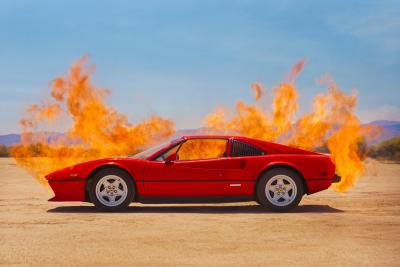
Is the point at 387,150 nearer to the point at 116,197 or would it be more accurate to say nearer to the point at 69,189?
the point at 116,197

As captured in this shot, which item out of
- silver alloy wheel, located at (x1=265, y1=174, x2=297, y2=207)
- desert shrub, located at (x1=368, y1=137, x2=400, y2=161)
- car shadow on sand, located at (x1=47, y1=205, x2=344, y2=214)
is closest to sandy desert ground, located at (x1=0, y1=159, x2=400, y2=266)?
car shadow on sand, located at (x1=47, y1=205, x2=344, y2=214)

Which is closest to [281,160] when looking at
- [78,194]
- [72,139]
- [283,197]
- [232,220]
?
[283,197]

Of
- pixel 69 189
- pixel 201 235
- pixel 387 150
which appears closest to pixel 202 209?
pixel 69 189

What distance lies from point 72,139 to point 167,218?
18.5 feet

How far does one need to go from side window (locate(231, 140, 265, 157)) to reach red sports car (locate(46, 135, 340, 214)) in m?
0.03

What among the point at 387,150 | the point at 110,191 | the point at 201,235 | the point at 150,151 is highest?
the point at 387,150

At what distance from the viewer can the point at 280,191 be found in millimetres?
9891

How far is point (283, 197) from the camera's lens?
988cm

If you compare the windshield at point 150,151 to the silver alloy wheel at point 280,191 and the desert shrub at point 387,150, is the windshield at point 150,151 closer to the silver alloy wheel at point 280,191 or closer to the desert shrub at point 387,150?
the silver alloy wheel at point 280,191

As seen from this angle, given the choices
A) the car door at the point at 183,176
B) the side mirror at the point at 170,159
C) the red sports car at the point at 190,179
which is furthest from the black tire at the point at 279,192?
the side mirror at the point at 170,159

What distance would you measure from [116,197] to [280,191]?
2784 mm

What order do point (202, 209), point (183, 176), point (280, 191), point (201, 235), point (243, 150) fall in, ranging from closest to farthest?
point (201, 235) → point (183, 176) → point (280, 191) → point (243, 150) → point (202, 209)

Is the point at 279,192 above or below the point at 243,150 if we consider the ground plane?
below

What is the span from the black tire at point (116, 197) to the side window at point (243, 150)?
1.83 metres
